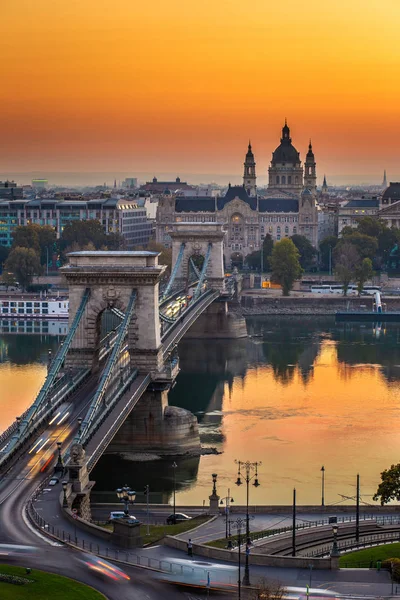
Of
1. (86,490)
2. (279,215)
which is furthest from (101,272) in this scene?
(279,215)

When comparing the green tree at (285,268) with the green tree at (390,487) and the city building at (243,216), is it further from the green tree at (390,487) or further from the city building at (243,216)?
the green tree at (390,487)

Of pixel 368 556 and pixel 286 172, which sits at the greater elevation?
pixel 286 172

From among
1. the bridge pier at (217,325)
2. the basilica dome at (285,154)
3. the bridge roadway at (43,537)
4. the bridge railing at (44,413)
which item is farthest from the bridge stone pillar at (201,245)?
the basilica dome at (285,154)

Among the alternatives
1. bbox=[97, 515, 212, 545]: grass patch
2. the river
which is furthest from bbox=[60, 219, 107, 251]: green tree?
bbox=[97, 515, 212, 545]: grass patch

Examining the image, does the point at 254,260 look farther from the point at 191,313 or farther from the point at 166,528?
the point at 166,528

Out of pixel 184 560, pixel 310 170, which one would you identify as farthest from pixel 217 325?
pixel 310 170

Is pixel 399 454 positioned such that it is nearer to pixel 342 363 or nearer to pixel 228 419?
pixel 228 419
